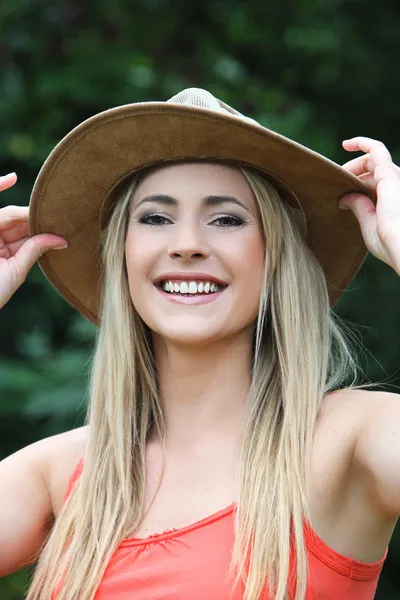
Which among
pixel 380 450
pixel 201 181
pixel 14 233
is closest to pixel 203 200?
pixel 201 181

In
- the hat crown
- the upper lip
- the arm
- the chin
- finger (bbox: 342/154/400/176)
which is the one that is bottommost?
the arm

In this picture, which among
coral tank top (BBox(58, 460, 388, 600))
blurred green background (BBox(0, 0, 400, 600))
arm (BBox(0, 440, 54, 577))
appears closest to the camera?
coral tank top (BBox(58, 460, 388, 600))

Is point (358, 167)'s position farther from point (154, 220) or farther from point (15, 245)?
point (15, 245)

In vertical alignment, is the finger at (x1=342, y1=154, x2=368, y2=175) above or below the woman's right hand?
above

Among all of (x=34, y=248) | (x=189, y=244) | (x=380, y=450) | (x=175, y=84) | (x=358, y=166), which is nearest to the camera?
(x=380, y=450)

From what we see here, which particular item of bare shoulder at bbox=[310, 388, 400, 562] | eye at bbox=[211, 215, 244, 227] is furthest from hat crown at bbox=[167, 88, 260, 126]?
bare shoulder at bbox=[310, 388, 400, 562]

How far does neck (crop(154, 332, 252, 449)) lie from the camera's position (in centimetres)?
306

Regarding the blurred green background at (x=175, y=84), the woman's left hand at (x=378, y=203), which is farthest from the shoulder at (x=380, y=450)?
the blurred green background at (x=175, y=84)

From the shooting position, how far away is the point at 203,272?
294 cm

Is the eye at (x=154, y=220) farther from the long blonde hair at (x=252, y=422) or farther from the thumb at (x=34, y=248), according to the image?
the thumb at (x=34, y=248)

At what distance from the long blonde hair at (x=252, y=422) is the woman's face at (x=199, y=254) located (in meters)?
0.05

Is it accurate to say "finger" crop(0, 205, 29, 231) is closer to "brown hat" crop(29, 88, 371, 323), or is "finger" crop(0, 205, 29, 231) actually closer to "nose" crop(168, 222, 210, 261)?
"brown hat" crop(29, 88, 371, 323)

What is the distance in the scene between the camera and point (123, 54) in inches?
219

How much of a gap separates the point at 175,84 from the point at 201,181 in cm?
257
